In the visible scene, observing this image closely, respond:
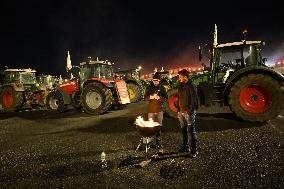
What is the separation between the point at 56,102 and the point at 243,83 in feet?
32.8

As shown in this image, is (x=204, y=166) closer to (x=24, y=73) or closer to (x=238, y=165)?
(x=238, y=165)

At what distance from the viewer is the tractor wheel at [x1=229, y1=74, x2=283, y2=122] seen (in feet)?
27.0

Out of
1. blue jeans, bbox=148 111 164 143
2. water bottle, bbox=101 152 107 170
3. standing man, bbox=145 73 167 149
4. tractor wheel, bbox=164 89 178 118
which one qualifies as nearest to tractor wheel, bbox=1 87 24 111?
tractor wheel, bbox=164 89 178 118

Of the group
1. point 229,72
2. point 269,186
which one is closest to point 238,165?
point 269,186

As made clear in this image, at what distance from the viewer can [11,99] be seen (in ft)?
50.6

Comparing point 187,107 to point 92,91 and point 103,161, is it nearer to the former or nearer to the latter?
point 103,161

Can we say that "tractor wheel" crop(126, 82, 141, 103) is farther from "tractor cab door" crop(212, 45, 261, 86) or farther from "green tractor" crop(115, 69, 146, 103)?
"tractor cab door" crop(212, 45, 261, 86)

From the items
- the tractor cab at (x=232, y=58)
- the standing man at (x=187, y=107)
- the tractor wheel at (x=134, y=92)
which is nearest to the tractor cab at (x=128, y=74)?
the tractor wheel at (x=134, y=92)

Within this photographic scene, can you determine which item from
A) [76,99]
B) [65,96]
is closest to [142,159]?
[76,99]

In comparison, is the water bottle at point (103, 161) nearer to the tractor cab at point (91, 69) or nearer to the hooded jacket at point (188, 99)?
the hooded jacket at point (188, 99)

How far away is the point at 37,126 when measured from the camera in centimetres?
1009

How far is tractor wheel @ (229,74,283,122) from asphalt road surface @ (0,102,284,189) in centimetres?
36

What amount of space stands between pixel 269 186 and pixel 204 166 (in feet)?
3.92

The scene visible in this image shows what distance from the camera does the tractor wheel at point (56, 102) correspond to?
13.8 m
